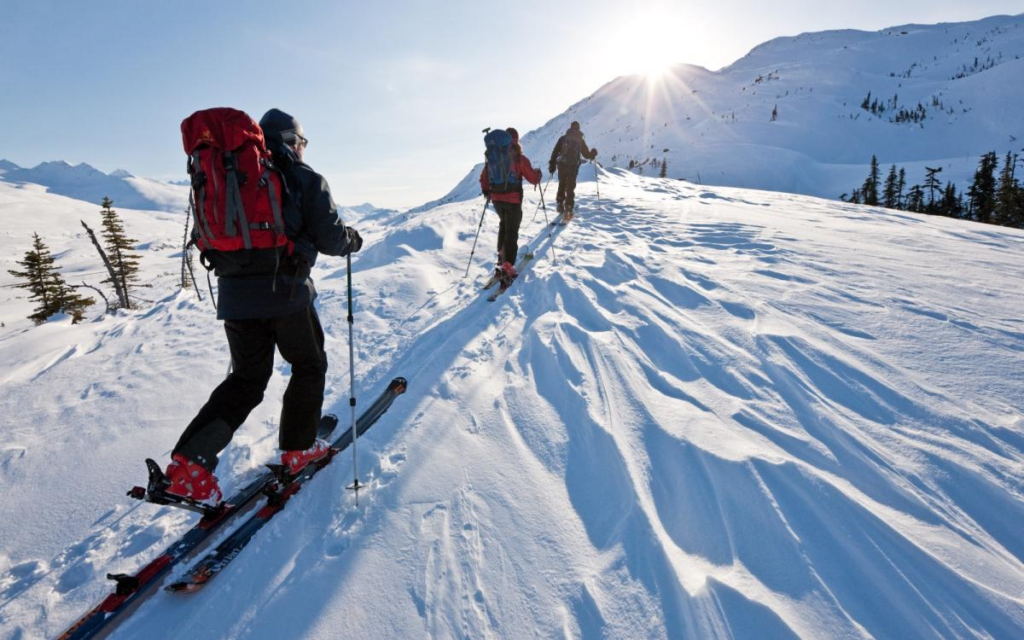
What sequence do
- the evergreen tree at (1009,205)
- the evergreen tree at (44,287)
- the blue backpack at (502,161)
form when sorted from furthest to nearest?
the evergreen tree at (1009,205) < the evergreen tree at (44,287) < the blue backpack at (502,161)

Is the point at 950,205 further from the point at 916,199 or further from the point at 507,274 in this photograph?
the point at 507,274

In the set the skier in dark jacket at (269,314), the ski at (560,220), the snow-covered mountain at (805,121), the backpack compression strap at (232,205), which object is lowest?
the skier in dark jacket at (269,314)

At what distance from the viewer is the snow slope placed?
80.9 inches

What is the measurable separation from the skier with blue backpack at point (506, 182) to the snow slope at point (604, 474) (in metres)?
1.63

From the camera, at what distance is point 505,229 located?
7.18 meters

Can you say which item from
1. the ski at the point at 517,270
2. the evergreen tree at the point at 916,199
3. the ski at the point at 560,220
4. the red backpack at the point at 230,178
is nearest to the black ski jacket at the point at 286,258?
→ the red backpack at the point at 230,178

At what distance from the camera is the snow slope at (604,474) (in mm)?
2055

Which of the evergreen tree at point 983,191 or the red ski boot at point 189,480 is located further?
the evergreen tree at point 983,191

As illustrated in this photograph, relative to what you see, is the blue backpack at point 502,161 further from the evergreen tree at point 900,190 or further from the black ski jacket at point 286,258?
the evergreen tree at point 900,190

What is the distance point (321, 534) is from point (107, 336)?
609 centimetres

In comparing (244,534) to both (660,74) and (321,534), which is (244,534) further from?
(660,74)

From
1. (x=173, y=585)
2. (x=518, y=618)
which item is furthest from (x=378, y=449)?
(x=518, y=618)

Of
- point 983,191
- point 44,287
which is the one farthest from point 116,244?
point 983,191

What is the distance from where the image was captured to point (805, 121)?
69.6 metres
